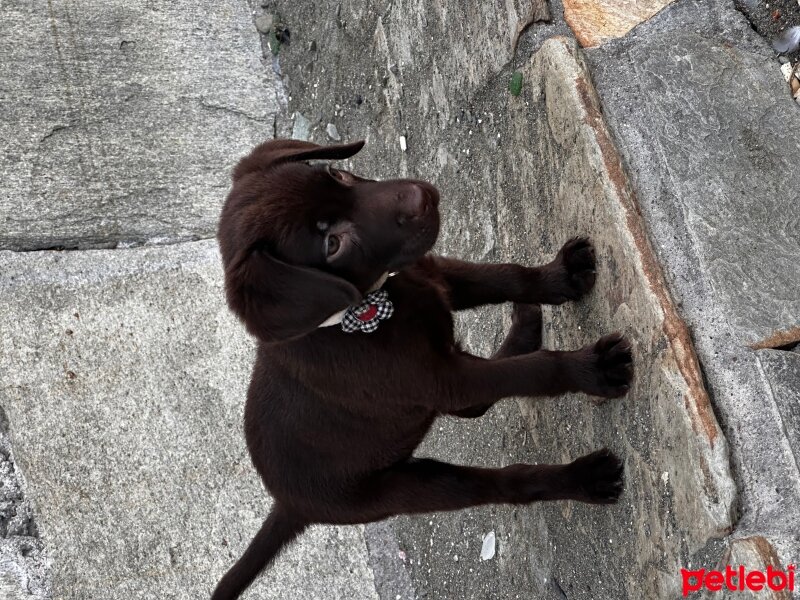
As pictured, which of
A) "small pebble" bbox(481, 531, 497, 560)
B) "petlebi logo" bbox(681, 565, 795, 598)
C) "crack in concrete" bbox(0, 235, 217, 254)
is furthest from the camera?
"crack in concrete" bbox(0, 235, 217, 254)

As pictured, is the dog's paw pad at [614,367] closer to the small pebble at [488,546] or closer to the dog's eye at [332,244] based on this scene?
the dog's eye at [332,244]

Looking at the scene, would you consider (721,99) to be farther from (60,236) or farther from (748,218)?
(60,236)

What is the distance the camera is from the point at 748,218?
219 cm

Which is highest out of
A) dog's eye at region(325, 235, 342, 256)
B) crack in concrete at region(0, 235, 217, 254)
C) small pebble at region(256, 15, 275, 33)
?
dog's eye at region(325, 235, 342, 256)

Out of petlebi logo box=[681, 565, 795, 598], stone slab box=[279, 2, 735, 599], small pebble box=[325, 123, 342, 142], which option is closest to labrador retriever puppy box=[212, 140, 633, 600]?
stone slab box=[279, 2, 735, 599]

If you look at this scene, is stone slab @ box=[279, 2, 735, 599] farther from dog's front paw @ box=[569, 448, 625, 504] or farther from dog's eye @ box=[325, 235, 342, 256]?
dog's eye @ box=[325, 235, 342, 256]

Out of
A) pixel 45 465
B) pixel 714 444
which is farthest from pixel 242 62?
pixel 714 444

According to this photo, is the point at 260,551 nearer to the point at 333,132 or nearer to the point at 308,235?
the point at 308,235

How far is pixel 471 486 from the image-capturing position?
2.48 meters

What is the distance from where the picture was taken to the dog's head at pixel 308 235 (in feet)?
6.53

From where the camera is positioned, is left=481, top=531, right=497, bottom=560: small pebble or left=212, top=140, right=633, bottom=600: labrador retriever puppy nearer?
left=212, top=140, right=633, bottom=600: labrador retriever puppy

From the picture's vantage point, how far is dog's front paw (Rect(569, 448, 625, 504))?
90.2 inches

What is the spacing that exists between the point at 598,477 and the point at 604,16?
139 cm

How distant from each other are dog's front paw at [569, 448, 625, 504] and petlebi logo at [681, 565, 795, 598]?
35cm
